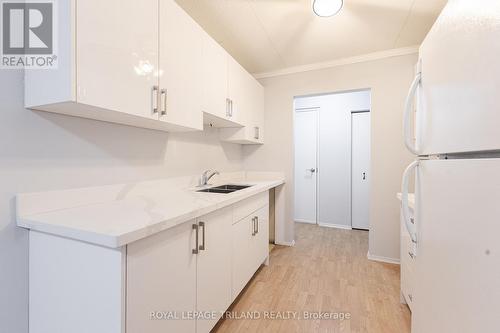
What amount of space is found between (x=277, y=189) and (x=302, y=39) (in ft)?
5.90

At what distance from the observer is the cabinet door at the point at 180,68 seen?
1.27 metres

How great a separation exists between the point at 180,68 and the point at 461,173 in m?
1.47

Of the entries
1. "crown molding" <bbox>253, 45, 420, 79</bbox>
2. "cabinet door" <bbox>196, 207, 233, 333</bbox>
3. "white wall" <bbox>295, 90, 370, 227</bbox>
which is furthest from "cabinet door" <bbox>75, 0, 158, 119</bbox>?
"white wall" <bbox>295, 90, 370, 227</bbox>

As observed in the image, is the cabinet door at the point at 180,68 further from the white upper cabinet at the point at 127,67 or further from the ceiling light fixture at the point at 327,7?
the ceiling light fixture at the point at 327,7

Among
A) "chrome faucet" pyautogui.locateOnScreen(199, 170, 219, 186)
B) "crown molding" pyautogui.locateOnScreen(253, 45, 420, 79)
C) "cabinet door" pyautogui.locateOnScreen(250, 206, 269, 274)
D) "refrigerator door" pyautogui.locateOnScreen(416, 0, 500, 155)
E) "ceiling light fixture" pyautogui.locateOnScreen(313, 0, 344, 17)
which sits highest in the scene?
"crown molding" pyautogui.locateOnScreen(253, 45, 420, 79)

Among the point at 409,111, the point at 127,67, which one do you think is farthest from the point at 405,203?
the point at 127,67

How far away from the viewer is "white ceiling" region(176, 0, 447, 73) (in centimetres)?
171

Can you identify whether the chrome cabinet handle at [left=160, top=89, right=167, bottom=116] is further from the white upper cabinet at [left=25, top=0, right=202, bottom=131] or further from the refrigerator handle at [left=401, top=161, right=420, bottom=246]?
the refrigerator handle at [left=401, top=161, right=420, bottom=246]

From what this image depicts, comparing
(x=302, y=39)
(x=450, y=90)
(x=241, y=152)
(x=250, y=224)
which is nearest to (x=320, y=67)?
(x=302, y=39)

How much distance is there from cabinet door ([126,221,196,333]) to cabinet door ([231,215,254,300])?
496mm

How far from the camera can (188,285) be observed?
108cm

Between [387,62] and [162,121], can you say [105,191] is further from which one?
[387,62]

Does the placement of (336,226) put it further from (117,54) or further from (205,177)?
(117,54)

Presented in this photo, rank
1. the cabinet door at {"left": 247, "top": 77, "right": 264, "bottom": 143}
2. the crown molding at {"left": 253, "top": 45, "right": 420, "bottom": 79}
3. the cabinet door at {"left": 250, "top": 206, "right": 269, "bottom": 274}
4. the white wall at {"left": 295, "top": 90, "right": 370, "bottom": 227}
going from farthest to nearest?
the white wall at {"left": 295, "top": 90, "right": 370, "bottom": 227}
the cabinet door at {"left": 247, "top": 77, "right": 264, "bottom": 143}
the crown molding at {"left": 253, "top": 45, "right": 420, "bottom": 79}
the cabinet door at {"left": 250, "top": 206, "right": 269, "bottom": 274}
